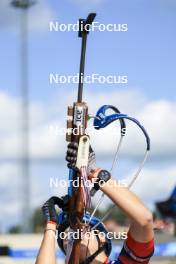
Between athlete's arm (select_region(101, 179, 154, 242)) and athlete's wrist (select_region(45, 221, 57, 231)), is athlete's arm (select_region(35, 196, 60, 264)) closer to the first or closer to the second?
athlete's wrist (select_region(45, 221, 57, 231))

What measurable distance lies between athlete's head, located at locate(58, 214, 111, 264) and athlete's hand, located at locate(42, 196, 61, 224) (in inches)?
7.5

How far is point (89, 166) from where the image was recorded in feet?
16.3

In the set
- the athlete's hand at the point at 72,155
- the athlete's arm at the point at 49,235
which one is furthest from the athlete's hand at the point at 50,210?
the athlete's hand at the point at 72,155

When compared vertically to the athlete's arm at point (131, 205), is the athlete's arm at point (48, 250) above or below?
below

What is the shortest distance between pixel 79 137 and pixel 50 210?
1.66ft

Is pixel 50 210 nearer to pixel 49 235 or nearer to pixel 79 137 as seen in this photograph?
pixel 49 235

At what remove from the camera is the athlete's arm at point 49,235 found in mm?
4980

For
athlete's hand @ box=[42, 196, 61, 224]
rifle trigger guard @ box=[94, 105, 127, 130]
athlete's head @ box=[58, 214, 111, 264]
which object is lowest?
athlete's head @ box=[58, 214, 111, 264]

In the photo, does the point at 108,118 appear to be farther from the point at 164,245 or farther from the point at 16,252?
the point at 164,245

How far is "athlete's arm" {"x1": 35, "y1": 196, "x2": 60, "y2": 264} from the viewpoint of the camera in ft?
16.3

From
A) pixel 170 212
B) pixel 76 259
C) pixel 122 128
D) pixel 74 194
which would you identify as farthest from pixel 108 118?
pixel 170 212

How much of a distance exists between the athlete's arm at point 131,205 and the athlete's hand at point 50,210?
0.42 meters

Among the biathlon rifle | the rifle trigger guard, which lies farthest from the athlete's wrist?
the rifle trigger guard

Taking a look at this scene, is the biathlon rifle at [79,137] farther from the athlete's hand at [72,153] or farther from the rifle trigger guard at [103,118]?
the rifle trigger guard at [103,118]
